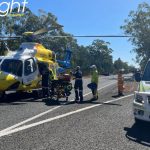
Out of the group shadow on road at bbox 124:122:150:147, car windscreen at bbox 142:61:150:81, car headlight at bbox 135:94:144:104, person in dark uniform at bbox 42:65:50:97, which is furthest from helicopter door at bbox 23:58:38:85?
car headlight at bbox 135:94:144:104

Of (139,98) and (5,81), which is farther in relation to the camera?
(5,81)

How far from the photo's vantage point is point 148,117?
29.6 feet

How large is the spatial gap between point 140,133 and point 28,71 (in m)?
9.65

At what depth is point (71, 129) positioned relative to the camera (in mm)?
9305

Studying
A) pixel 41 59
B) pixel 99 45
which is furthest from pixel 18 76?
pixel 99 45

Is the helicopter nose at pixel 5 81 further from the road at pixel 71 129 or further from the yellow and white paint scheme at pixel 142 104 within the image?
the yellow and white paint scheme at pixel 142 104

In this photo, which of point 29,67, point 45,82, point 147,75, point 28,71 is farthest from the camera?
point 45,82

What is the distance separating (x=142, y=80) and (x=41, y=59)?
941 centimetres

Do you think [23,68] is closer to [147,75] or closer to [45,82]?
[45,82]

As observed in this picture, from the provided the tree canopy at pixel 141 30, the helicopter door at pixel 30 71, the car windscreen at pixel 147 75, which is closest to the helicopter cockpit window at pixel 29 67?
the helicopter door at pixel 30 71

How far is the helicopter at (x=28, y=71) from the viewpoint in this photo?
16.4 m

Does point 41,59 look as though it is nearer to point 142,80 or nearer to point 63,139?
point 142,80

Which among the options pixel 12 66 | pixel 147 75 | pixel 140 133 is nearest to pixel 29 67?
pixel 12 66

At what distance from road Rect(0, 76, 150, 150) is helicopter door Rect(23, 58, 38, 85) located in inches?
166
